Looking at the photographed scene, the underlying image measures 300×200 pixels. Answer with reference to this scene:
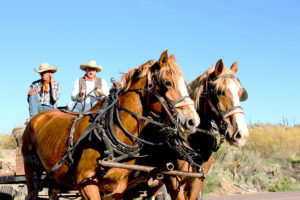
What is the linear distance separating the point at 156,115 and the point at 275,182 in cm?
1466

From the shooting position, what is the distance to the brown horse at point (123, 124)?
4945 millimetres

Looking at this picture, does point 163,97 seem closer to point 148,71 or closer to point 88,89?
point 148,71

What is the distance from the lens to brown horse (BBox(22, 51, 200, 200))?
16.2ft

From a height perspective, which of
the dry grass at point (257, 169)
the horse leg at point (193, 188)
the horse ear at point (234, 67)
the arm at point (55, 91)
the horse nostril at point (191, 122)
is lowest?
the dry grass at point (257, 169)

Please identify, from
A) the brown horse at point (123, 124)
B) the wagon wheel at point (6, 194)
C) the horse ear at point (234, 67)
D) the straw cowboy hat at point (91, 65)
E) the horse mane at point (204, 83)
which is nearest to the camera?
the brown horse at point (123, 124)

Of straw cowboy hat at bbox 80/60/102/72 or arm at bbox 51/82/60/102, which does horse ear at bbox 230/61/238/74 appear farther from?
arm at bbox 51/82/60/102

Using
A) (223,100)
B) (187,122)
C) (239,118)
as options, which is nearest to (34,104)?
(223,100)

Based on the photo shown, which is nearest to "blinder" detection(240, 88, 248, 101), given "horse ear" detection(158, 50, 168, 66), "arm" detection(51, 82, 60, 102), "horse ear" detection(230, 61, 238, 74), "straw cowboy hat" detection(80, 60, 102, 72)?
"horse ear" detection(230, 61, 238, 74)

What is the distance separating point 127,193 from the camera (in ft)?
21.0

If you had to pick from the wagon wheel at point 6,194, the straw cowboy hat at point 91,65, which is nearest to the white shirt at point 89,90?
the straw cowboy hat at point 91,65

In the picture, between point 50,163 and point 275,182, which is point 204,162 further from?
point 275,182

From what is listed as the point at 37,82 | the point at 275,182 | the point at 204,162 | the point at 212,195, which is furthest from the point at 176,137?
the point at 275,182

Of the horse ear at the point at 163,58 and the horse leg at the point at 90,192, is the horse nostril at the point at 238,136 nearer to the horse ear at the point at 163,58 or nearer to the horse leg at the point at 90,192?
the horse ear at the point at 163,58

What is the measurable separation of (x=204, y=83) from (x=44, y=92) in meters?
3.14
